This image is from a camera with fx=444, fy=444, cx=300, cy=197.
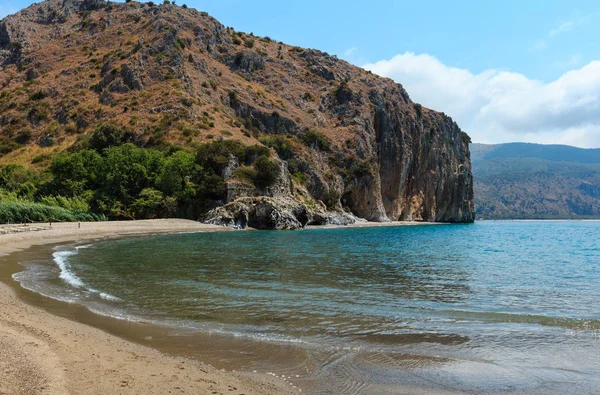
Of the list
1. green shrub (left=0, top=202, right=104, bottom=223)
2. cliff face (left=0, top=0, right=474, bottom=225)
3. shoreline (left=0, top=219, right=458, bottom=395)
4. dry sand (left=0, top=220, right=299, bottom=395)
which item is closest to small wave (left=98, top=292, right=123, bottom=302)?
shoreline (left=0, top=219, right=458, bottom=395)

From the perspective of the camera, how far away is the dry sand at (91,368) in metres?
→ 6.06

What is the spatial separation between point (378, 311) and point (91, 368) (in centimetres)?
753

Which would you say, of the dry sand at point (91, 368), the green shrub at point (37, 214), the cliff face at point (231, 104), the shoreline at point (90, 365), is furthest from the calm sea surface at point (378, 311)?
the cliff face at point (231, 104)

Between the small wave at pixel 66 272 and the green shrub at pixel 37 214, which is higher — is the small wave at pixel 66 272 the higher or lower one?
the lower one

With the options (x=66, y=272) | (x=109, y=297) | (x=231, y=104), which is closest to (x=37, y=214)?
(x=66, y=272)

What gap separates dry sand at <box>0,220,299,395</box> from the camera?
6061 mm

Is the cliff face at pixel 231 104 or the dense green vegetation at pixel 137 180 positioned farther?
the cliff face at pixel 231 104

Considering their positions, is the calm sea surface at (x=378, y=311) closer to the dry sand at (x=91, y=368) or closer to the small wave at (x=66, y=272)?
the small wave at (x=66, y=272)

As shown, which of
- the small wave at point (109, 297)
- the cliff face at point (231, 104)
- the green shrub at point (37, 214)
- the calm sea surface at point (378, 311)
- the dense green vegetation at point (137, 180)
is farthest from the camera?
the cliff face at point (231, 104)

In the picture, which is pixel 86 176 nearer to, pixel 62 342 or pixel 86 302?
pixel 86 302

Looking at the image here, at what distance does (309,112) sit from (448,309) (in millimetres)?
95526

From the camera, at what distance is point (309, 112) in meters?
105

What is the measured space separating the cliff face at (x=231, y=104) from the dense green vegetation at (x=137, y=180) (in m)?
2.80

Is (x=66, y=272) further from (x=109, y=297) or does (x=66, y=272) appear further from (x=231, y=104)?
(x=231, y=104)
